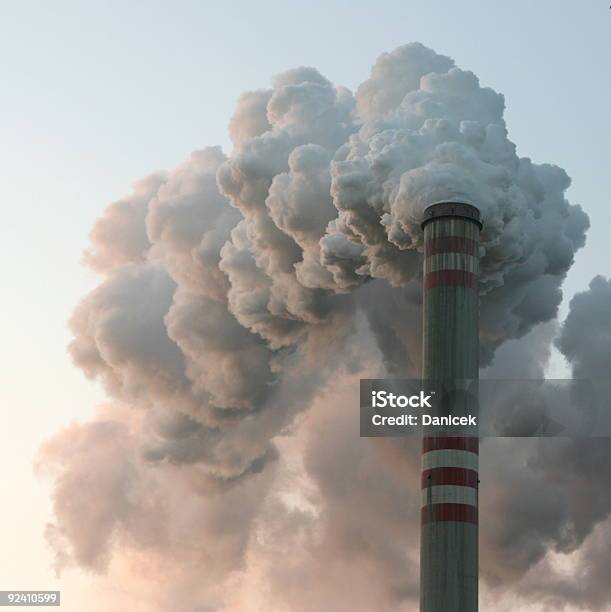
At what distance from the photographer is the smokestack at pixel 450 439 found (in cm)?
7550

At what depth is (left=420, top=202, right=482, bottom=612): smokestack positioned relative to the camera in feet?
248

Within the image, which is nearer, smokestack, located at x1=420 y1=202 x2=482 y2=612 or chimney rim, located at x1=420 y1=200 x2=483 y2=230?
smokestack, located at x1=420 y1=202 x2=482 y2=612

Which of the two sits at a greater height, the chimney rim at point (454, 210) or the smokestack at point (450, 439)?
the chimney rim at point (454, 210)

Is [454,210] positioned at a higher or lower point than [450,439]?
higher

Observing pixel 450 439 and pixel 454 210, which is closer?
pixel 450 439

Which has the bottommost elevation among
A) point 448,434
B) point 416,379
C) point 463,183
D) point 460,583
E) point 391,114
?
point 460,583

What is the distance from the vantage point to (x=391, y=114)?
8862 centimetres

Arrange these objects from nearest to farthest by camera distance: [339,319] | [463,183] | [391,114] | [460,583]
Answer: [460,583], [463,183], [391,114], [339,319]

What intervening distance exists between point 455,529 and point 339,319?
23164mm

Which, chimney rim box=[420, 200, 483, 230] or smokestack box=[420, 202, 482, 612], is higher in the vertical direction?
chimney rim box=[420, 200, 483, 230]

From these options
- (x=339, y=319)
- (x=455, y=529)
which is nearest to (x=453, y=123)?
(x=339, y=319)

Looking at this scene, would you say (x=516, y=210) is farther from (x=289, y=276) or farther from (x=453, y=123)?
(x=289, y=276)

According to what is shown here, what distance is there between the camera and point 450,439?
77.1 meters

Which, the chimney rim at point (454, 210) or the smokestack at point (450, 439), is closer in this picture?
the smokestack at point (450, 439)
